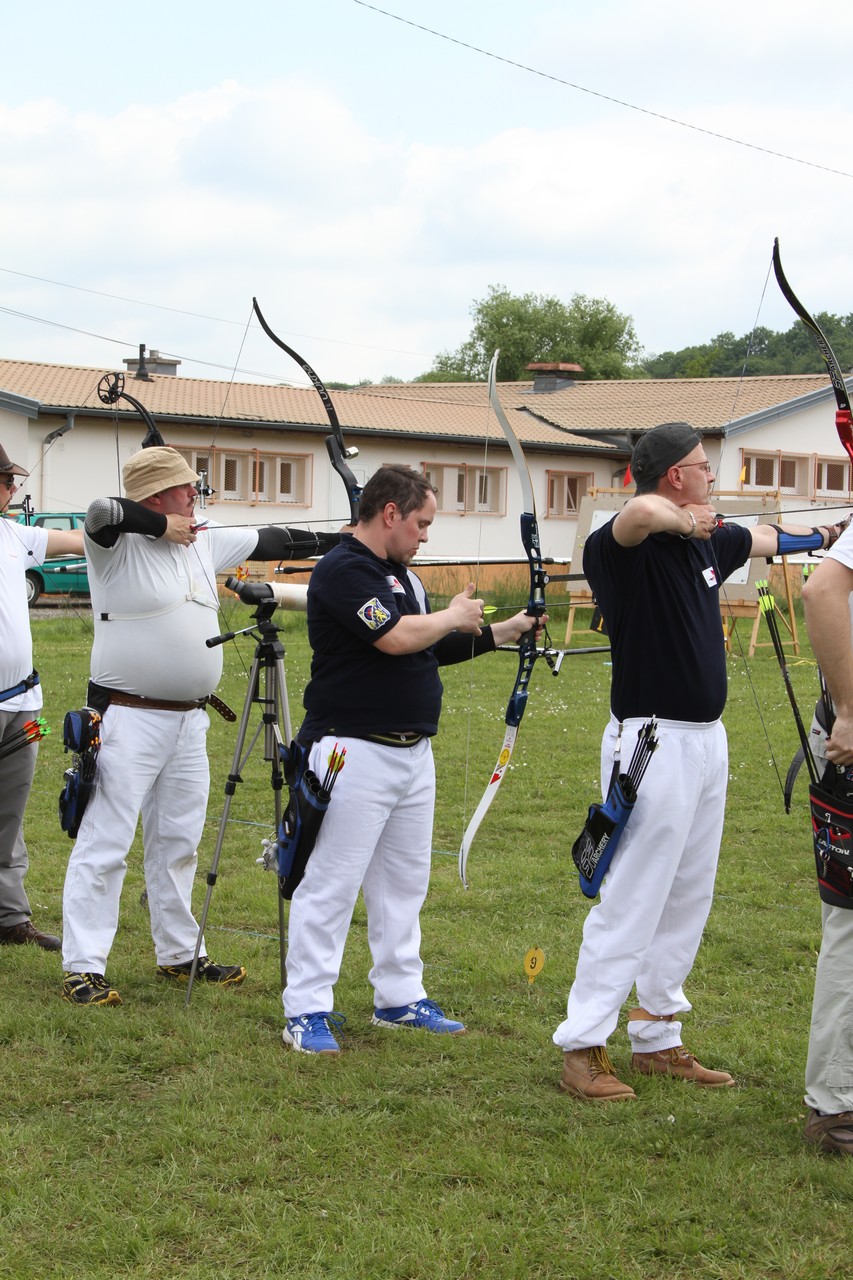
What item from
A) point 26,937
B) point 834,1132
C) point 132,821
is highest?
point 132,821

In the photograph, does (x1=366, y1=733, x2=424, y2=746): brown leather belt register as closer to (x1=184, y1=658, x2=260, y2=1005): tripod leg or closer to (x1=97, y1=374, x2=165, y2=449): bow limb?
(x1=184, y1=658, x2=260, y2=1005): tripod leg

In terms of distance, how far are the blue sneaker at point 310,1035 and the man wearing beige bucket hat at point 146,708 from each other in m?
0.67

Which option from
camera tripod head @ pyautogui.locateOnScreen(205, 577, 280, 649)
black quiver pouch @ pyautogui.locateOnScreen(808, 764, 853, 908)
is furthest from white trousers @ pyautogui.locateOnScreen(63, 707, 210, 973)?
black quiver pouch @ pyautogui.locateOnScreen(808, 764, 853, 908)

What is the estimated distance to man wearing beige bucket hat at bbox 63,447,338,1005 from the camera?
4422mm

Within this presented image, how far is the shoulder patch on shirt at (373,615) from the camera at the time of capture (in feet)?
12.6

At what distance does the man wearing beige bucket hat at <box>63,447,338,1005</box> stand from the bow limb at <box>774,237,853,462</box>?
199 centimetres

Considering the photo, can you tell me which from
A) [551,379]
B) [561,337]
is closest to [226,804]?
[551,379]

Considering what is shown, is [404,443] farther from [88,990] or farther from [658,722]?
[658,722]

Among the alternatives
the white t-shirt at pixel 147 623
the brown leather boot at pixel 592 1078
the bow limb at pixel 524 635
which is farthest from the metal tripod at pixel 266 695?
the brown leather boot at pixel 592 1078

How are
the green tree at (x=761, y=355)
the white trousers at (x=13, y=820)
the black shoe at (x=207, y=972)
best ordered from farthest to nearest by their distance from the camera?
the green tree at (x=761, y=355) → the white trousers at (x=13, y=820) → the black shoe at (x=207, y=972)

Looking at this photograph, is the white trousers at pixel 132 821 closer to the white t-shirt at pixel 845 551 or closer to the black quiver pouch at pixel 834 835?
the black quiver pouch at pixel 834 835

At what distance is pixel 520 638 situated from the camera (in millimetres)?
4246

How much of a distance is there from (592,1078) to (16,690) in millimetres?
2689

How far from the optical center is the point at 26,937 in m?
5.12
